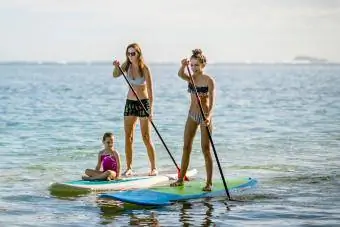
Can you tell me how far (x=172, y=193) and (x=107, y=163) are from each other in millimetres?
1366

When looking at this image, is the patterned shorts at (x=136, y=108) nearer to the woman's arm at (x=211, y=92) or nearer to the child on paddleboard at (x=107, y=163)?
the child on paddleboard at (x=107, y=163)

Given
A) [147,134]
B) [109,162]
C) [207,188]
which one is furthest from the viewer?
[147,134]

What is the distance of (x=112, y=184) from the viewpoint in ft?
39.0

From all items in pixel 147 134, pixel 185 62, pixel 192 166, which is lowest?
pixel 192 166

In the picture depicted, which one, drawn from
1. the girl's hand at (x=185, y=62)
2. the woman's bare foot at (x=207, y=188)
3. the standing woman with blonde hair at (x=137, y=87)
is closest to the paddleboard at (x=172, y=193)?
the woman's bare foot at (x=207, y=188)

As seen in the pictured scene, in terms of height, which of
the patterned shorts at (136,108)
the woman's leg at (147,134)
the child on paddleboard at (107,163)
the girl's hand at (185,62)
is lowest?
the child on paddleboard at (107,163)

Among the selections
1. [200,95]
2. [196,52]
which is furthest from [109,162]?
[196,52]

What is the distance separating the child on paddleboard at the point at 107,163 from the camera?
12.0 m

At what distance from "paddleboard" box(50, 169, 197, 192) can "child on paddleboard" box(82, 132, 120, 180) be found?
0.38ft

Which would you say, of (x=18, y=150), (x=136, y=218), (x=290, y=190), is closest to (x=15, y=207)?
(x=136, y=218)

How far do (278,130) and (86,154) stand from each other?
7794 mm

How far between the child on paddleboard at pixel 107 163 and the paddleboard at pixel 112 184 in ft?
0.38

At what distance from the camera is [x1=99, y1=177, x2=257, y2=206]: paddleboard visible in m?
10.7

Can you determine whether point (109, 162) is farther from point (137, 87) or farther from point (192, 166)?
point (192, 166)
